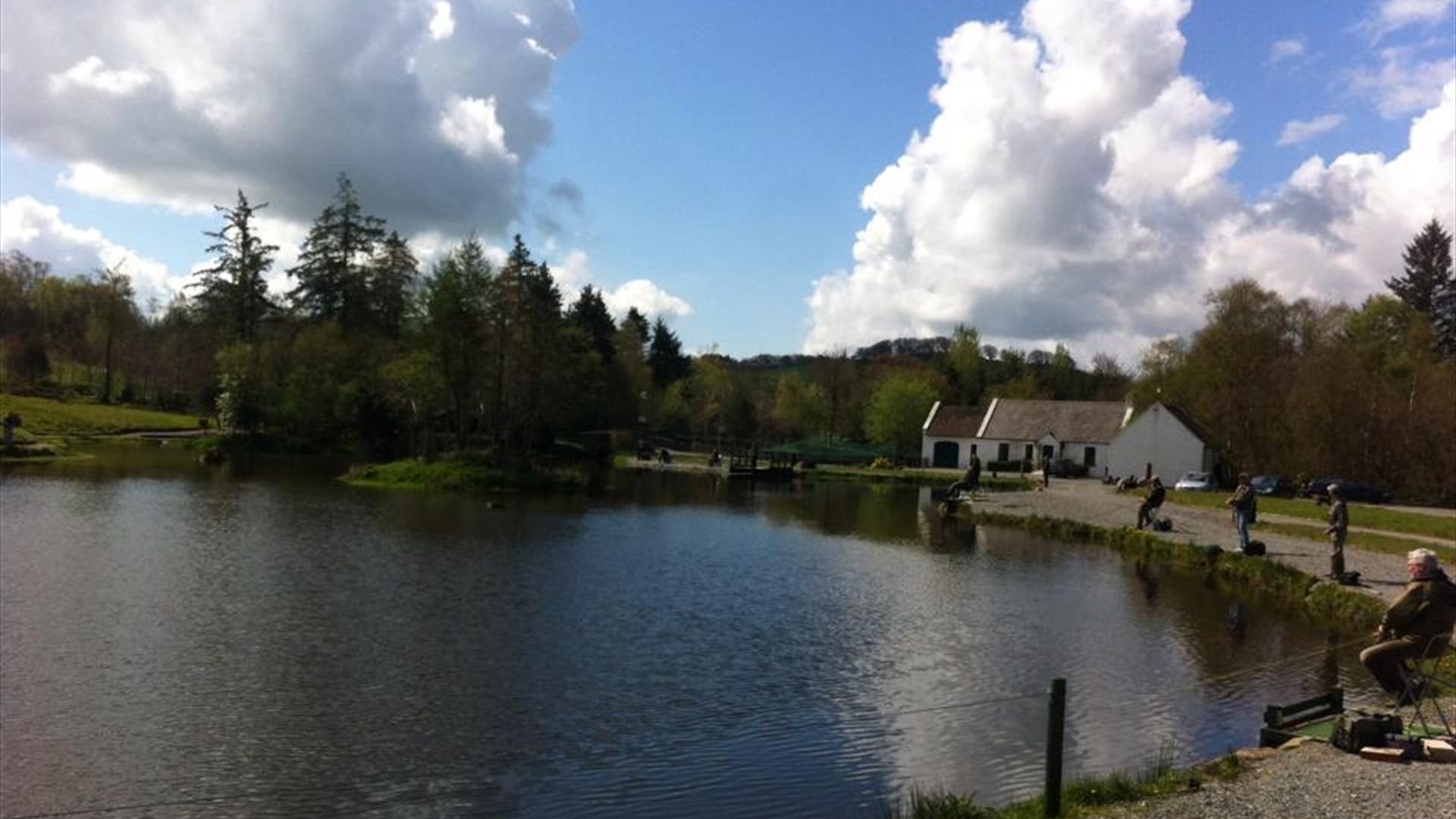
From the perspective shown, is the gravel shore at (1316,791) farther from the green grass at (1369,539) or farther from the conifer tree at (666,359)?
the conifer tree at (666,359)

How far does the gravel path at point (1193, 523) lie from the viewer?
23.2 m

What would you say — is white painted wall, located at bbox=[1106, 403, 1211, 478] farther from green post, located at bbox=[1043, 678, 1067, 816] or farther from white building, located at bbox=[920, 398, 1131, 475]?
green post, located at bbox=[1043, 678, 1067, 816]

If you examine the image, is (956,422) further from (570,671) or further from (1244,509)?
(570,671)

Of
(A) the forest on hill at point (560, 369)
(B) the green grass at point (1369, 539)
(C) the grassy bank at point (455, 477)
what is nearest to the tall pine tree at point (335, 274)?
(A) the forest on hill at point (560, 369)

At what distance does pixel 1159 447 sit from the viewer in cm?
6359

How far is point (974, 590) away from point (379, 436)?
163 feet

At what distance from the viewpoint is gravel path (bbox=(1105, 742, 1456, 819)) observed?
7.87 meters

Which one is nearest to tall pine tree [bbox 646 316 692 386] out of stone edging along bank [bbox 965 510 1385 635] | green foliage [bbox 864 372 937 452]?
green foliage [bbox 864 372 937 452]

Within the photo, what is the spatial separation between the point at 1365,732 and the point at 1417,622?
138cm

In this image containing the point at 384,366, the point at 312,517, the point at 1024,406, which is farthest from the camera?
the point at 1024,406

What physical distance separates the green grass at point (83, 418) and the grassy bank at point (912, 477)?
145 feet

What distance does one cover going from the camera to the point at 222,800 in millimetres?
9688

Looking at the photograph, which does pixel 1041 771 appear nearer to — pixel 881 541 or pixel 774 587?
pixel 774 587

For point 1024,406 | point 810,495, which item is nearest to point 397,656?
point 810,495
